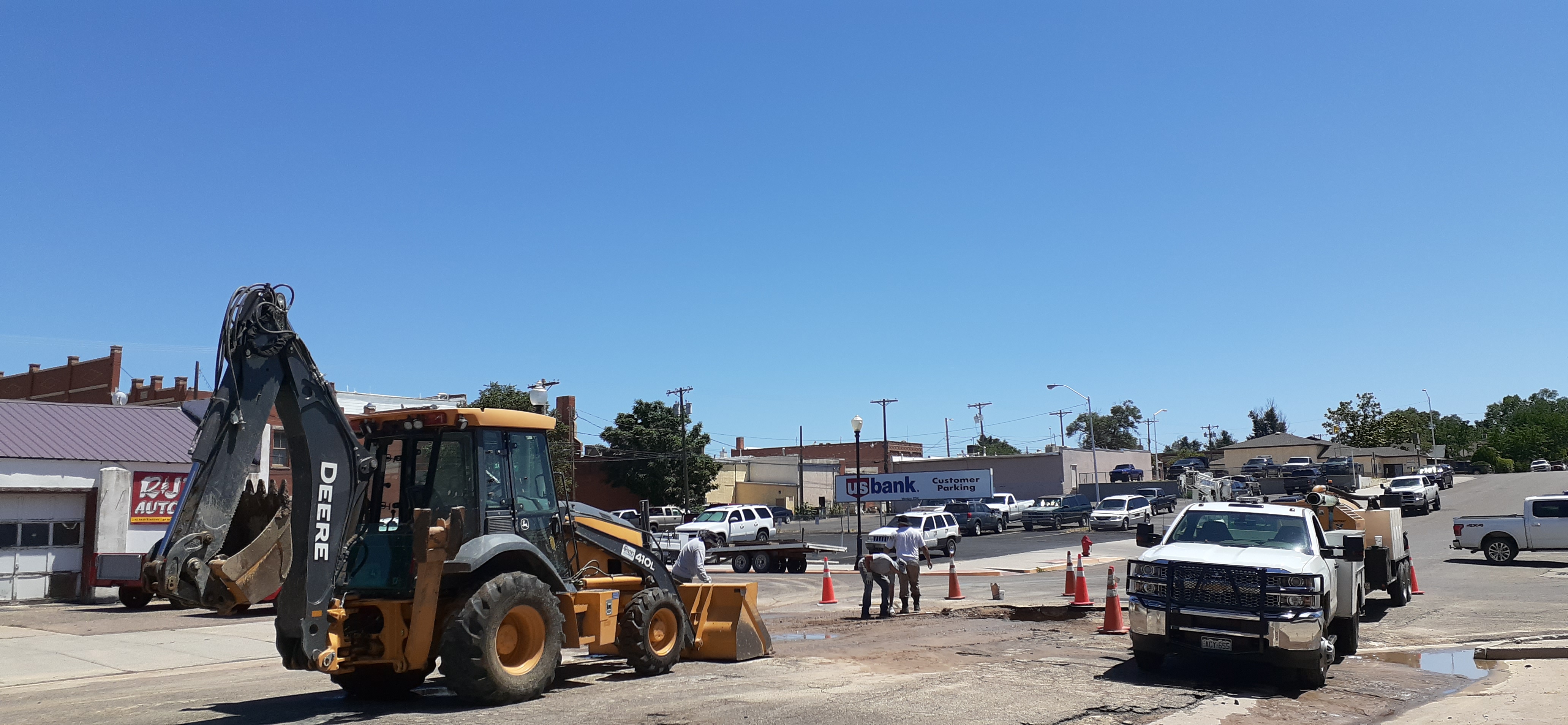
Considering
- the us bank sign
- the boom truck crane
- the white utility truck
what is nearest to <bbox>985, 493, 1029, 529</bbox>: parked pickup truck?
the us bank sign

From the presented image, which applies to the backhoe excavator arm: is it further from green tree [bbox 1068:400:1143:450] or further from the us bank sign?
green tree [bbox 1068:400:1143:450]

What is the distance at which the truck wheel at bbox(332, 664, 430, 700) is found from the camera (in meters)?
9.88

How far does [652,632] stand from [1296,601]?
250 inches

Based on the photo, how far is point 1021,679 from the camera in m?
11.0

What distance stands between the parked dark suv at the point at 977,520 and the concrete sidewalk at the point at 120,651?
123ft

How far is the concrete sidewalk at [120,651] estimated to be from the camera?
13.9 metres

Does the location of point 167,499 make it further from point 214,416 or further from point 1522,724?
point 1522,724

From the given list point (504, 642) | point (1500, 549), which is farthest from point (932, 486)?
point (504, 642)

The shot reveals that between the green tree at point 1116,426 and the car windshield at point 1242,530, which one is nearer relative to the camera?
the car windshield at point 1242,530

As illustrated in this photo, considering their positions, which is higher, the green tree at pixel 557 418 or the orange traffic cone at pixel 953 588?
the green tree at pixel 557 418

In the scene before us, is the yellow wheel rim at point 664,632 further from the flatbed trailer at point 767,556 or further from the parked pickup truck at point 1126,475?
the parked pickup truck at point 1126,475

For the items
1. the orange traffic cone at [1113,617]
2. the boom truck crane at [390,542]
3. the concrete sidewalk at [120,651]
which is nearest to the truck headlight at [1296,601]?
the orange traffic cone at [1113,617]

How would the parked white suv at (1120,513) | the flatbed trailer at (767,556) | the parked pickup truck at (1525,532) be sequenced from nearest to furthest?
the parked pickup truck at (1525,532) → the flatbed trailer at (767,556) → the parked white suv at (1120,513)

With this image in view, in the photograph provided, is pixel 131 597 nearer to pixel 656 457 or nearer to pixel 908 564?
pixel 908 564
